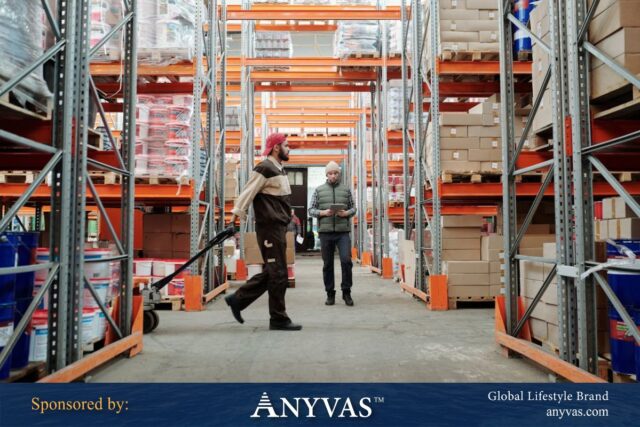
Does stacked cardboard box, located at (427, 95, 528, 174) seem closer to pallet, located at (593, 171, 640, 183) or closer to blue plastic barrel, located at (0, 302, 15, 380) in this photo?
pallet, located at (593, 171, 640, 183)

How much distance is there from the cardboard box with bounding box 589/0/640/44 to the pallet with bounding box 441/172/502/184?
3.42 metres

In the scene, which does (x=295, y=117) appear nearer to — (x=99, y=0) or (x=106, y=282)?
(x=99, y=0)

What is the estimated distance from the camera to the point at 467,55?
7078mm

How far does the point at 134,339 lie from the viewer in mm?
4328

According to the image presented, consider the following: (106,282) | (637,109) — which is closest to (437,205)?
(637,109)

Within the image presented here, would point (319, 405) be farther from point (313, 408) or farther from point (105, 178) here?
point (105, 178)

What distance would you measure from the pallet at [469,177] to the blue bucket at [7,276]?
16.5 ft

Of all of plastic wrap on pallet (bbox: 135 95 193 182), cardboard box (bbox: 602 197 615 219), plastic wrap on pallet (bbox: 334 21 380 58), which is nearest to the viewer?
cardboard box (bbox: 602 197 615 219)

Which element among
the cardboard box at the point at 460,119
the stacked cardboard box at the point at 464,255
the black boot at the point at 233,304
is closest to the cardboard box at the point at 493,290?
the stacked cardboard box at the point at 464,255

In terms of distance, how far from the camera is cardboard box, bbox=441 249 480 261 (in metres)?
7.21

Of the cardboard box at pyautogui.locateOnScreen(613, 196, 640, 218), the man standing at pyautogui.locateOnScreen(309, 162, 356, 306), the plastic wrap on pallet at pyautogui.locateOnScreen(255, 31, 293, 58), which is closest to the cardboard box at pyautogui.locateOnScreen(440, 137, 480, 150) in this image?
the man standing at pyautogui.locateOnScreen(309, 162, 356, 306)

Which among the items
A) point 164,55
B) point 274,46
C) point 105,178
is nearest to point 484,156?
point 164,55

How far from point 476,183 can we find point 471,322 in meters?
1.87

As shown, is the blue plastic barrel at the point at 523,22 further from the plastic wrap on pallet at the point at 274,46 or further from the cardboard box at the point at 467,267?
the plastic wrap on pallet at the point at 274,46
